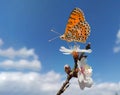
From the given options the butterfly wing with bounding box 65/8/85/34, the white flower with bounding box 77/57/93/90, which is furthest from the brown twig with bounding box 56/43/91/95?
the butterfly wing with bounding box 65/8/85/34

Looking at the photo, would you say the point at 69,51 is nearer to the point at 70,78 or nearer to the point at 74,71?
the point at 74,71

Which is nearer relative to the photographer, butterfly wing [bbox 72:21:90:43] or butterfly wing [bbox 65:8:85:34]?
butterfly wing [bbox 72:21:90:43]

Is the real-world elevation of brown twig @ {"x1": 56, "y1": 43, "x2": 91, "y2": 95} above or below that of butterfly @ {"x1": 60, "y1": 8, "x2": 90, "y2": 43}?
below

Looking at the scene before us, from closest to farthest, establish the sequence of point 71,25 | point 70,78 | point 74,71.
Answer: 1. point 70,78
2. point 74,71
3. point 71,25

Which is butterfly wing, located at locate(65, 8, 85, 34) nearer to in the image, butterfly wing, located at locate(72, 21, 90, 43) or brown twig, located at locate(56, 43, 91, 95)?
butterfly wing, located at locate(72, 21, 90, 43)

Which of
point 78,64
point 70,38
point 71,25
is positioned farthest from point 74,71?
point 71,25

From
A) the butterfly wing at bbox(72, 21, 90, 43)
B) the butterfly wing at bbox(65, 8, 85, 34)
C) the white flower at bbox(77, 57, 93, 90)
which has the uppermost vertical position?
the butterfly wing at bbox(65, 8, 85, 34)

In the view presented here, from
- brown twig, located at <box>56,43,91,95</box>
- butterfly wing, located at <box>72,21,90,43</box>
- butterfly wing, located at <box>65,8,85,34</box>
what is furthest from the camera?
butterfly wing, located at <box>65,8,85,34</box>

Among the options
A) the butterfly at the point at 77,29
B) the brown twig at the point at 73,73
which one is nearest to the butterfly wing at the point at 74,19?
the butterfly at the point at 77,29
